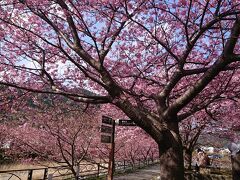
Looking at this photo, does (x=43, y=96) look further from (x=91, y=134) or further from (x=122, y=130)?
(x=122, y=130)

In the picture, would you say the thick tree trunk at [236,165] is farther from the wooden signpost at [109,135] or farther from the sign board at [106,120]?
the sign board at [106,120]

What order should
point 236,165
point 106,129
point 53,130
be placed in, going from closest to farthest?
point 106,129 → point 236,165 → point 53,130

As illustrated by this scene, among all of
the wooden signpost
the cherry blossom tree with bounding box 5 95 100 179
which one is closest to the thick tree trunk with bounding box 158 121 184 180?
the wooden signpost

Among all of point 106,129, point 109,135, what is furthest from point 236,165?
point 106,129

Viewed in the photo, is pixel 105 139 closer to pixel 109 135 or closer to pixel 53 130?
pixel 109 135

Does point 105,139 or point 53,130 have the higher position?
point 53,130

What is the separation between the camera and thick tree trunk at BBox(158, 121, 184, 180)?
22.4 ft

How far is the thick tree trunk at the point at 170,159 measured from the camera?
6816 millimetres

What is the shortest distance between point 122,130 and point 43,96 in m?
7.33

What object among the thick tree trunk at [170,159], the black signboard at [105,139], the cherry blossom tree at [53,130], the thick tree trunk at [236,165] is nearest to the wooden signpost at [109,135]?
the black signboard at [105,139]

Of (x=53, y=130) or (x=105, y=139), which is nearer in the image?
(x=105, y=139)

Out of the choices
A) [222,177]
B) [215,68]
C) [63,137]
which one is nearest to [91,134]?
[63,137]

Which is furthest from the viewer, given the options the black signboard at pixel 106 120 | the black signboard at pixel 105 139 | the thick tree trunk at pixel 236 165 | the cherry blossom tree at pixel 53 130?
the cherry blossom tree at pixel 53 130

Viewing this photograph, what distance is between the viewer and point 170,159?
270 inches
